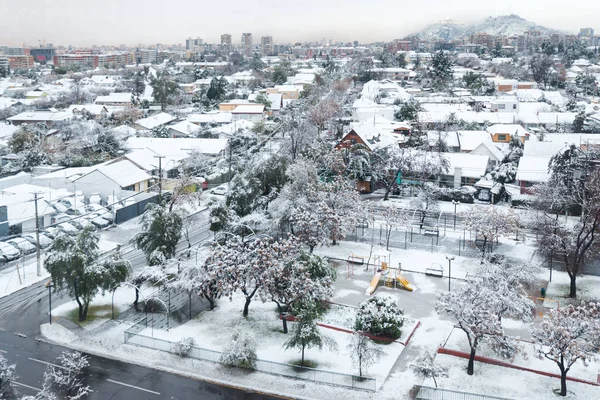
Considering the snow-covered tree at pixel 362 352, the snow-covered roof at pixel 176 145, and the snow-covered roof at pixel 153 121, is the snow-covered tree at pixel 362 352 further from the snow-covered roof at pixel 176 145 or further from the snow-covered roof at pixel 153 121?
the snow-covered roof at pixel 153 121

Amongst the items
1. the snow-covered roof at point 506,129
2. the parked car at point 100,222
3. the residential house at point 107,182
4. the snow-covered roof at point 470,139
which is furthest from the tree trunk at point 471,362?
the snow-covered roof at point 506,129

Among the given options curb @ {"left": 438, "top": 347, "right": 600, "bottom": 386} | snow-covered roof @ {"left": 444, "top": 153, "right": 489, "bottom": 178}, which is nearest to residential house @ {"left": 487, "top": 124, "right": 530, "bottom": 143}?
snow-covered roof @ {"left": 444, "top": 153, "right": 489, "bottom": 178}

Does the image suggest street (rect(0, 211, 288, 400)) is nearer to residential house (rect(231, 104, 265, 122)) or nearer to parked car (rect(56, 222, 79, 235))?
parked car (rect(56, 222, 79, 235))

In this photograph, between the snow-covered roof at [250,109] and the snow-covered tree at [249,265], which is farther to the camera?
the snow-covered roof at [250,109]

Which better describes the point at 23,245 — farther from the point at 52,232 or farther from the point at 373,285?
the point at 373,285

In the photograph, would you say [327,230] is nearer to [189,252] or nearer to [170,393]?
[189,252]
